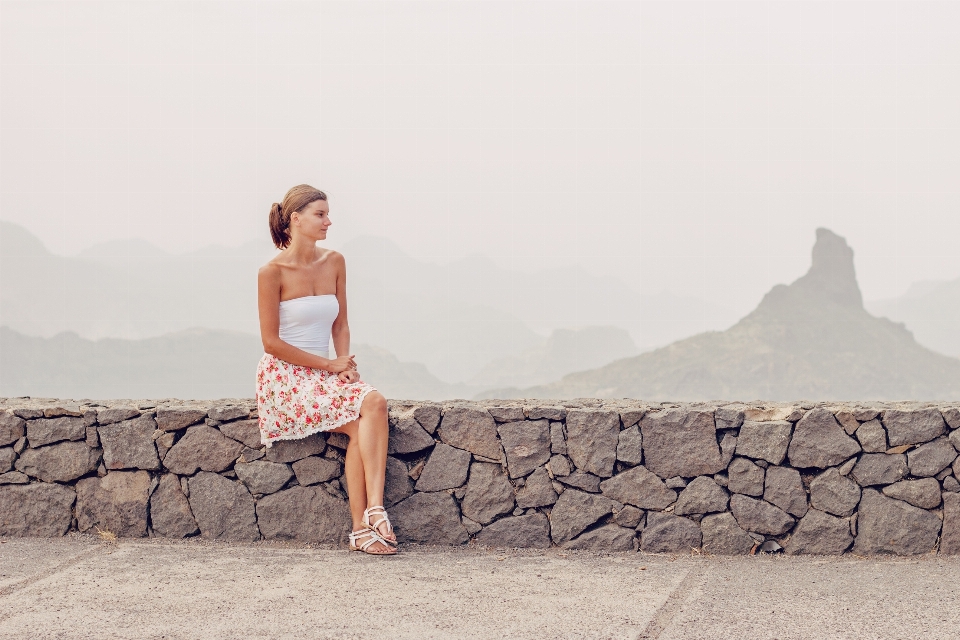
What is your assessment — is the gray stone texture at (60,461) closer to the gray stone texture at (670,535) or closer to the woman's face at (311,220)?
the woman's face at (311,220)

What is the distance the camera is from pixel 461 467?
15.2ft

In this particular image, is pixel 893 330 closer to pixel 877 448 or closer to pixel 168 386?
pixel 168 386

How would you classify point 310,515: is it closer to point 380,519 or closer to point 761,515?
point 380,519

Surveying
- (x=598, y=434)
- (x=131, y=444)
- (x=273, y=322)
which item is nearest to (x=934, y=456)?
(x=598, y=434)

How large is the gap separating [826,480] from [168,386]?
93202mm

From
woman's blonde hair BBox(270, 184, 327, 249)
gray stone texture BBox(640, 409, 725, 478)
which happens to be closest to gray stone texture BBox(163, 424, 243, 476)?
woman's blonde hair BBox(270, 184, 327, 249)

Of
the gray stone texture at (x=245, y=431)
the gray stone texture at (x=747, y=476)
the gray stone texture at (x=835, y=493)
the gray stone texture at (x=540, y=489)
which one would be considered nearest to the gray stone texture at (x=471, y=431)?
the gray stone texture at (x=540, y=489)

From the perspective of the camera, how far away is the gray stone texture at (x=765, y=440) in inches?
178

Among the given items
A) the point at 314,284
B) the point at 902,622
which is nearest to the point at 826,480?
the point at 902,622

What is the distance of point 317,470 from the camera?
15.3 ft

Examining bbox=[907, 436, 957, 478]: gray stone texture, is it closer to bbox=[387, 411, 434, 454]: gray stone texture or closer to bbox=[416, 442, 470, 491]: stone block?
bbox=[416, 442, 470, 491]: stone block

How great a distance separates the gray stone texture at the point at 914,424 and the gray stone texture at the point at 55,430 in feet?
14.0

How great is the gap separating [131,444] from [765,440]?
11.1 ft

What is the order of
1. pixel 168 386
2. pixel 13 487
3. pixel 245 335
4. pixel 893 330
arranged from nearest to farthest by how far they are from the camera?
pixel 13 487 → pixel 893 330 → pixel 168 386 → pixel 245 335
